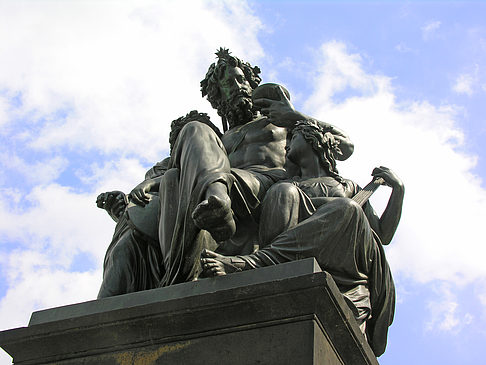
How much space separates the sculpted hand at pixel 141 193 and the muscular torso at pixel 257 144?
107 centimetres

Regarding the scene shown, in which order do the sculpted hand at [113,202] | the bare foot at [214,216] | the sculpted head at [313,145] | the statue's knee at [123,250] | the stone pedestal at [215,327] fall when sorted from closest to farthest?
the stone pedestal at [215,327]
the bare foot at [214,216]
the statue's knee at [123,250]
the sculpted head at [313,145]
the sculpted hand at [113,202]

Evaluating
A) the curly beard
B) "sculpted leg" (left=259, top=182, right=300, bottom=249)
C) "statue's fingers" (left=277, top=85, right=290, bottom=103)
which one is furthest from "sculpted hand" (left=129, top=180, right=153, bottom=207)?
"statue's fingers" (left=277, top=85, right=290, bottom=103)

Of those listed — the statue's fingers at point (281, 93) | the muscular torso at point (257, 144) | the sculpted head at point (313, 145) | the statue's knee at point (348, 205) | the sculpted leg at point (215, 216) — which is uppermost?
the statue's fingers at point (281, 93)

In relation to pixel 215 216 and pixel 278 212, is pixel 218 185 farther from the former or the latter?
pixel 278 212

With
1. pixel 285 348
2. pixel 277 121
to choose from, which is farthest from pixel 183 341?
pixel 277 121

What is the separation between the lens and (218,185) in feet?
20.0

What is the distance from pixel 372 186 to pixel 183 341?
2802mm

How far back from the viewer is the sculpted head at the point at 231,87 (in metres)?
8.61

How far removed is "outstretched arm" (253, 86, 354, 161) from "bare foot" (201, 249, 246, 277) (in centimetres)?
249

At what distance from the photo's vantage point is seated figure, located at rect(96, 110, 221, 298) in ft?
21.9

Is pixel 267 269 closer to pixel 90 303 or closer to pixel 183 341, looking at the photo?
pixel 183 341

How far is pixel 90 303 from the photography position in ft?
18.7

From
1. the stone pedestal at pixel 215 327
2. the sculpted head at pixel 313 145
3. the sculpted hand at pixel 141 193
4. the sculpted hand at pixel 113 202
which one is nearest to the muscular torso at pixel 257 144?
the sculpted head at pixel 313 145

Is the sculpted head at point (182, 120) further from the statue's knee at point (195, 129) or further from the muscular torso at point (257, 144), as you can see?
the statue's knee at point (195, 129)
